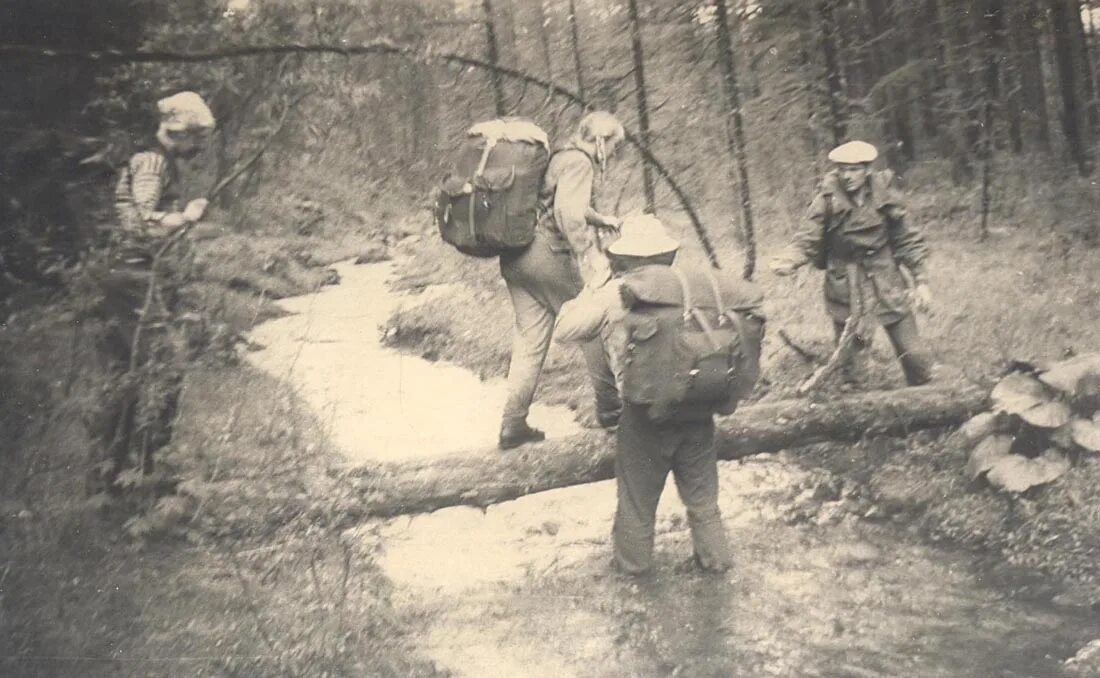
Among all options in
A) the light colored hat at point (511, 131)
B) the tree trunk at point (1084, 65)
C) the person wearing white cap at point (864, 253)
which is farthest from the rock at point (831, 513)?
the tree trunk at point (1084, 65)

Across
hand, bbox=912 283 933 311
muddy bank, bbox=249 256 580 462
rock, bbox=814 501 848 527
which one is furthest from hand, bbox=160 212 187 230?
hand, bbox=912 283 933 311

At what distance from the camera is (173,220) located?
140 inches

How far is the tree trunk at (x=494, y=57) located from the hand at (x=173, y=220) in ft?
4.18

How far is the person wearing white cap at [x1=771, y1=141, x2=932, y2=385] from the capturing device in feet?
12.3

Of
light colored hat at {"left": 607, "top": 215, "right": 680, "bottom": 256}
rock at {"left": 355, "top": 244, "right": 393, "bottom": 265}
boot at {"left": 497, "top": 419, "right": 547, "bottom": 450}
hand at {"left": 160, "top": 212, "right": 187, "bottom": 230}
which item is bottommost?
boot at {"left": 497, "top": 419, "right": 547, "bottom": 450}

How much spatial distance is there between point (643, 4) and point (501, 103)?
693 mm

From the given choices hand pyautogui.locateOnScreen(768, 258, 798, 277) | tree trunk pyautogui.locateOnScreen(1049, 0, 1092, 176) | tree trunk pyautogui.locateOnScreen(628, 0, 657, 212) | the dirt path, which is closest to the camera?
the dirt path

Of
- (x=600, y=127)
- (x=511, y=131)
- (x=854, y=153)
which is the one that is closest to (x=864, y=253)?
(x=854, y=153)

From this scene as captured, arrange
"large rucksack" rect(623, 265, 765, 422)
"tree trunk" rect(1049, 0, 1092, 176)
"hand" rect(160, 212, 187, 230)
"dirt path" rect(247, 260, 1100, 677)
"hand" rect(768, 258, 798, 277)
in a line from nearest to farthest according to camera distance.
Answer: "large rucksack" rect(623, 265, 765, 422) → "dirt path" rect(247, 260, 1100, 677) → "hand" rect(160, 212, 187, 230) → "hand" rect(768, 258, 798, 277) → "tree trunk" rect(1049, 0, 1092, 176)

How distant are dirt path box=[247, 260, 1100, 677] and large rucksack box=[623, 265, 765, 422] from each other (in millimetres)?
489

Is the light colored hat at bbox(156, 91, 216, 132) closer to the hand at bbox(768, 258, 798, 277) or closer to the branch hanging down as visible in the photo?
the branch hanging down

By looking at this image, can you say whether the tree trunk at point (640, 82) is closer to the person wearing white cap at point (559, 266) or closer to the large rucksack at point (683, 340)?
the person wearing white cap at point (559, 266)

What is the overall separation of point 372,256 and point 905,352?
2.19 m

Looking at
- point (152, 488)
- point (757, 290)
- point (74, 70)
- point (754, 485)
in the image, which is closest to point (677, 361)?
point (757, 290)
